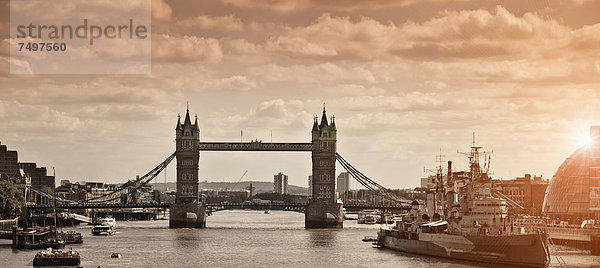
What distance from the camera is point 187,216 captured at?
165000 millimetres

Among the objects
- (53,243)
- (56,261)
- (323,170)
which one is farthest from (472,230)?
(323,170)

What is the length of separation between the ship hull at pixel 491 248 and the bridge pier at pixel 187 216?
221ft

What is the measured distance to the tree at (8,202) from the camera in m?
159

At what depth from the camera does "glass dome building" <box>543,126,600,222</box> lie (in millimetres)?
141250

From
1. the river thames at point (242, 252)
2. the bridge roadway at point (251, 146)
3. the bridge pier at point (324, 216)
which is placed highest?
the bridge roadway at point (251, 146)

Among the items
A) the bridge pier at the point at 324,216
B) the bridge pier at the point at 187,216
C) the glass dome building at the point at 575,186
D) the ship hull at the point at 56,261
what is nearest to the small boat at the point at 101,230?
the bridge pier at the point at 187,216

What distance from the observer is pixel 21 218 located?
170 metres

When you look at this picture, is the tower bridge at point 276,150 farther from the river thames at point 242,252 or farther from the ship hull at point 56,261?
the ship hull at point 56,261

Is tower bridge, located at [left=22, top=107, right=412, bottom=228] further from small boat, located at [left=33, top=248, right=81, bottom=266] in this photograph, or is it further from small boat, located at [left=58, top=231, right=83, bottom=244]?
small boat, located at [left=33, top=248, right=81, bottom=266]

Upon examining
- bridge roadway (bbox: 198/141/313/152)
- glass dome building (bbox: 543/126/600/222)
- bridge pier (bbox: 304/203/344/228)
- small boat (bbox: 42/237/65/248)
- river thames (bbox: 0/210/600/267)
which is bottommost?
river thames (bbox: 0/210/600/267)

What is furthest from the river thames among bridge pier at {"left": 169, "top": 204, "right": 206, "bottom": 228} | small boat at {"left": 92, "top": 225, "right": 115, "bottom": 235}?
bridge pier at {"left": 169, "top": 204, "right": 206, "bottom": 228}

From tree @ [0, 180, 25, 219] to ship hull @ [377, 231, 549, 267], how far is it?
263 feet

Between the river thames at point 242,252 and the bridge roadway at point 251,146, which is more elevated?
the bridge roadway at point 251,146

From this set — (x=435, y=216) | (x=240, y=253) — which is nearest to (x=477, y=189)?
(x=435, y=216)
